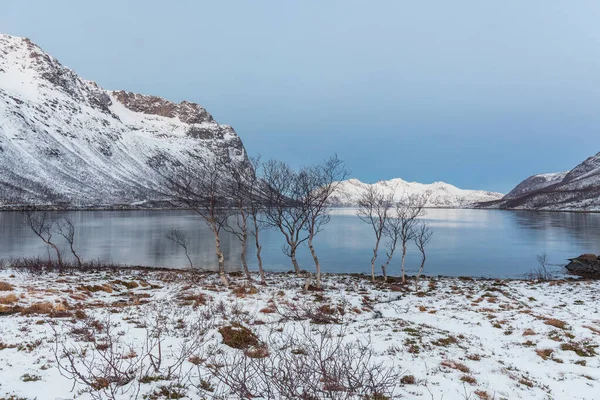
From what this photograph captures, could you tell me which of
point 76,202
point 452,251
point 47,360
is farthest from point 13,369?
point 76,202

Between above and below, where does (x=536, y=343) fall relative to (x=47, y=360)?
below

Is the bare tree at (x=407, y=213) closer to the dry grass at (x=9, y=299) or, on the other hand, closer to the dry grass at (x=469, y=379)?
the dry grass at (x=469, y=379)

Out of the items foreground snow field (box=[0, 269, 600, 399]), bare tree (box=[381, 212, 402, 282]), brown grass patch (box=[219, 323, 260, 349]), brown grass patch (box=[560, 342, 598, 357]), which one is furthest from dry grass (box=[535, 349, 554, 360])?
bare tree (box=[381, 212, 402, 282])

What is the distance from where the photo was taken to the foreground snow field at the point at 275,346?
6434 millimetres

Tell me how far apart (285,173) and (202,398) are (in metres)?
19.3

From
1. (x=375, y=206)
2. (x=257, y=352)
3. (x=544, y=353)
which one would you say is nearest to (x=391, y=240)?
(x=375, y=206)

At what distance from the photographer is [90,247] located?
53.3 meters

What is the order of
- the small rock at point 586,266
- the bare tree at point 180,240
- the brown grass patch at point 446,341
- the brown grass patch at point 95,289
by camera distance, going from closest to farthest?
the brown grass patch at point 446,341
the brown grass patch at point 95,289
the bare tree at point 180,240
the small rock at point 586,266

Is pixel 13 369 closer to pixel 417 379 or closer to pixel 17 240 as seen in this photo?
pixel 417 379

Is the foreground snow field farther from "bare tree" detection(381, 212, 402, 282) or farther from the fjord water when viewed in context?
the fjord water

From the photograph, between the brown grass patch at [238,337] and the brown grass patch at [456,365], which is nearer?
the brown grass patch at [456,365]

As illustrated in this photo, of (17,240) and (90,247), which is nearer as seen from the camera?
(90,247)

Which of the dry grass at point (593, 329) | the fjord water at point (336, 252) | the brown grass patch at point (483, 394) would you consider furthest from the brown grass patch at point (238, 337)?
the fjord water at point (336, 252)

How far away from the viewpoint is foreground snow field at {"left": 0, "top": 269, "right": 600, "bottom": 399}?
6434 millimetres
